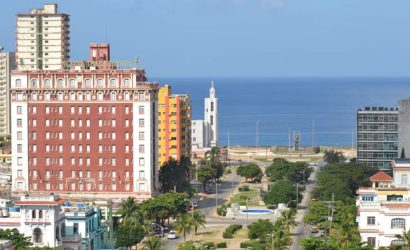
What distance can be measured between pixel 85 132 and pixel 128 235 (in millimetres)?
40119

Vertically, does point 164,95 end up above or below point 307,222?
above

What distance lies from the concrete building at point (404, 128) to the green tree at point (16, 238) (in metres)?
85.2

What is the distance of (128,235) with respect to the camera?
398 ft

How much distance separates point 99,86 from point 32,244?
173 ft

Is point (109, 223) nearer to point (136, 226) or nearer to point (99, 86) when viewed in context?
point (136, 226)

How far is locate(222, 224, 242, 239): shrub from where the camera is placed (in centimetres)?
13612

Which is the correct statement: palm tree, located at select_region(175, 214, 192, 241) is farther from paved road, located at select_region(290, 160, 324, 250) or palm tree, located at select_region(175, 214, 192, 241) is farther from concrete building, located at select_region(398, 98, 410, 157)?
concrete building, located at select_region(398, 98, 410, 157)

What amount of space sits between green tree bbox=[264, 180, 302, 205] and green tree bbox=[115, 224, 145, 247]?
42.7 meters

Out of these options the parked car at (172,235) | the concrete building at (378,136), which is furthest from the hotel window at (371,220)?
the concrete building at (378,136)

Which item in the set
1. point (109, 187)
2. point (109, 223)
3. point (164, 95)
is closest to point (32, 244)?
point (109, 223)

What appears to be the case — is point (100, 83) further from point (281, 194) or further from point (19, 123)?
point (281, 194)

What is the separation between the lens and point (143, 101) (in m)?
156

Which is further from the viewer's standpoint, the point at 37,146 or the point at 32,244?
the point at 37,146

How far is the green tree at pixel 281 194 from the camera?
162750mm
